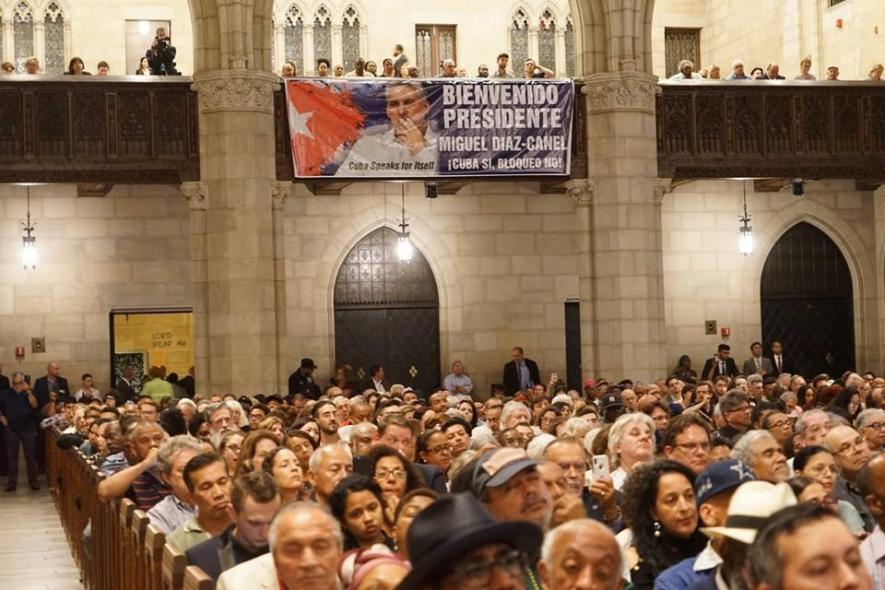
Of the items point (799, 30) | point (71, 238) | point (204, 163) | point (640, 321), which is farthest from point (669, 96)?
point (71, 238)

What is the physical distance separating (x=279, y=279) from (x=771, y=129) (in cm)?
846

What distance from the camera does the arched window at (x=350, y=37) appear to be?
2691 cm

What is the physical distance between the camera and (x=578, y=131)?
22672mm

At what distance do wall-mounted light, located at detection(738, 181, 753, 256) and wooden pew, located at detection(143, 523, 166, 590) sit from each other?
66.1 feet

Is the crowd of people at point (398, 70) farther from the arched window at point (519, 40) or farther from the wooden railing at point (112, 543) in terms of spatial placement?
the wooden railing at point (112, 543)

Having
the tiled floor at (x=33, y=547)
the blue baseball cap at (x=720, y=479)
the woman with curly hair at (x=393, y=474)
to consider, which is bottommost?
the tiled floor at (x=33, y=547)

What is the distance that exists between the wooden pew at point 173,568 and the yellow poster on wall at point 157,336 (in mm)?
18348

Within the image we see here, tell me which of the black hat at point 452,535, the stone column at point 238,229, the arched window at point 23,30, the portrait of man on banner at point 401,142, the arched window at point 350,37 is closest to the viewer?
the black hat at point 452,535

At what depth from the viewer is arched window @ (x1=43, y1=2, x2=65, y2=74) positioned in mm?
25984

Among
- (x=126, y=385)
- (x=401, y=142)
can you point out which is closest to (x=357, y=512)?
(x=401, y=142)

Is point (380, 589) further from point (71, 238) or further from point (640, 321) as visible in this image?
point (71, 238)

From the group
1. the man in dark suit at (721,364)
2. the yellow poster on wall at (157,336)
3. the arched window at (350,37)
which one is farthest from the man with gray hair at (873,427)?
the arched window at (350,37)

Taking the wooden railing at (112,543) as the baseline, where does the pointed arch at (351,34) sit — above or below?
above

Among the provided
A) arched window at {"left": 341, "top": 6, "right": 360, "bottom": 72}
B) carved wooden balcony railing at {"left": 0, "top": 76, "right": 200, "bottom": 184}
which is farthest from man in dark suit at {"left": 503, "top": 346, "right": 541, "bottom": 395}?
carved wooden balcony railing at {"left": 0, "top": 76, "right": 200, "bottom": 184}
